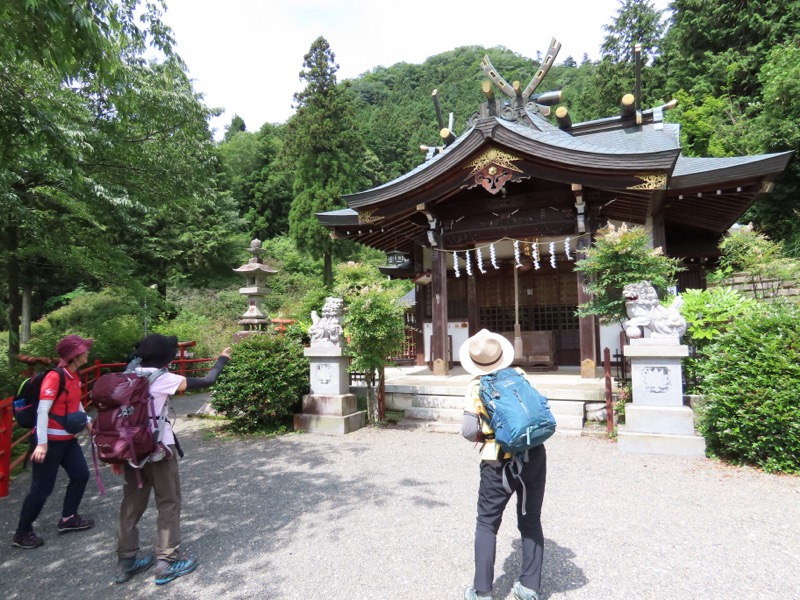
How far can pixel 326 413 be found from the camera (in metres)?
7.14

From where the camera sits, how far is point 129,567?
10.1 ft

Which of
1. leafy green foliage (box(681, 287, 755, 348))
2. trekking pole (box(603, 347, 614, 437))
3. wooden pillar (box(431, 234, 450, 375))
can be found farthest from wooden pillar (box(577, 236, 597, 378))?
wooden pillar (box(431, 234, 450, 375))

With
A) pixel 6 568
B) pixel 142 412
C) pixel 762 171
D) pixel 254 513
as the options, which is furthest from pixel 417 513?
pixel 762 171

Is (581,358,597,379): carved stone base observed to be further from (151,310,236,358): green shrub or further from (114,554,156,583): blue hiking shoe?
(151,310,236,358): green shrub

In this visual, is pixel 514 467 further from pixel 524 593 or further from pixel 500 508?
pixel 524 593

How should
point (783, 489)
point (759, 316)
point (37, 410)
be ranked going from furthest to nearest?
1. point (759, 316)
2. point (783, 489)
3. point (37, 410)

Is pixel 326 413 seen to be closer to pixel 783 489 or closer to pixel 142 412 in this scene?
pixel 142 412

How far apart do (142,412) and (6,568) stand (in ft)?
5.50

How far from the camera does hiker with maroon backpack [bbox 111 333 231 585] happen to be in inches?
119

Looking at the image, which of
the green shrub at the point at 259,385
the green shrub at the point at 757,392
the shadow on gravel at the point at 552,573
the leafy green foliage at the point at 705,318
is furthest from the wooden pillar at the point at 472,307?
the shadow on gravel at the point at 552,573

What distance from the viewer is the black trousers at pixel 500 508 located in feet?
8.35

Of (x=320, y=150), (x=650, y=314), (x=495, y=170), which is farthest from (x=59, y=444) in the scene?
(x=320, y=150)

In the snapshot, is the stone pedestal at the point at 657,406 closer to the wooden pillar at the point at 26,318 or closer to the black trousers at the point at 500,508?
the black trousers at the point at 500,508

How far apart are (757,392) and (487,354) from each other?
3981mm
